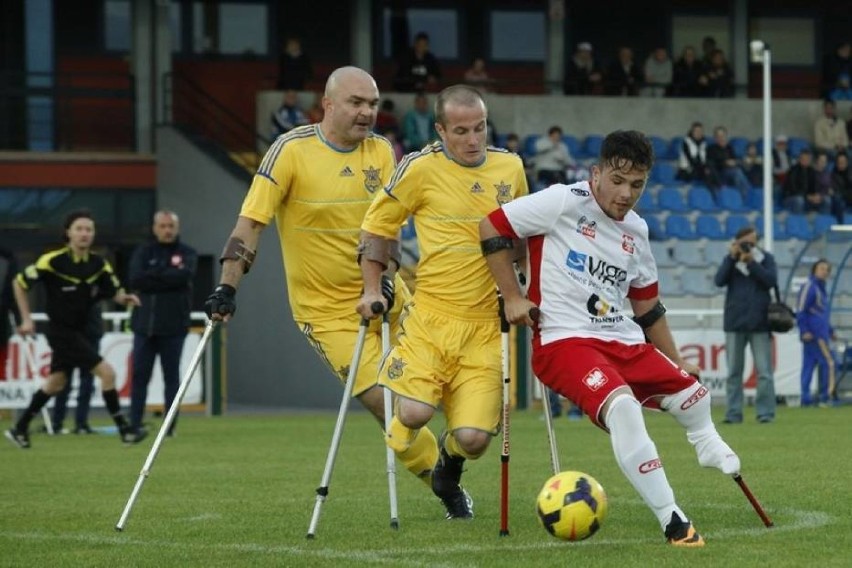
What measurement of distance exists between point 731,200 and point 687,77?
10.9 ft

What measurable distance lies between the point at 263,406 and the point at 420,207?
17.9 meters

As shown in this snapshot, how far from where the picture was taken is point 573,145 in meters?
31.0

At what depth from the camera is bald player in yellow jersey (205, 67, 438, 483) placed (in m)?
9.85

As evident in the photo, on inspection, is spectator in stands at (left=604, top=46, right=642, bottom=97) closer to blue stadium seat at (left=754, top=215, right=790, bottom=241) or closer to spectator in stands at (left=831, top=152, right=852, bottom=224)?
blue stadium seat at (left=754, top=215, right=790, bottom=241)

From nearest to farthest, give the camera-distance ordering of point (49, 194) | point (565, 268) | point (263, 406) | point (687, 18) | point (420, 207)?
1. point (565, 268)
2. point (420, 207)
3. point (263, 406)
4. point (49, 194)
5. point (687, 18)

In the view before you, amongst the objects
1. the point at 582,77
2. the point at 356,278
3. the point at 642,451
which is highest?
the point at 582,77

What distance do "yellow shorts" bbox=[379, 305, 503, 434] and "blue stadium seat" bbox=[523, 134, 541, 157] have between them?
2036 cm

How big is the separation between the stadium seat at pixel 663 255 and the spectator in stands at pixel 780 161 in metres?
3.26

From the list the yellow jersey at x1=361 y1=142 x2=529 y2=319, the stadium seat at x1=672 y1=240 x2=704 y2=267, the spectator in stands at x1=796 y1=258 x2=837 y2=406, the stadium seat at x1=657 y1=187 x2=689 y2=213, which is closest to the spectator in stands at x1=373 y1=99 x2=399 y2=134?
the stadium seat at x1=657 y1=187 x2=689 y2=213

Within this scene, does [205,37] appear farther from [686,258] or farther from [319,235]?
[319,235]

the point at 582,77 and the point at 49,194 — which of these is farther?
the point at 582,77

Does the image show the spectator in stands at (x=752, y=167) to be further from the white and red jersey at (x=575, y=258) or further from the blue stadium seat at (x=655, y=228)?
the white and red jersey at (x=575, y=258)

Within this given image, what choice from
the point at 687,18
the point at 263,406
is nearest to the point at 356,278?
the point at 263,406

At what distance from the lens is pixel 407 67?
30953mm
